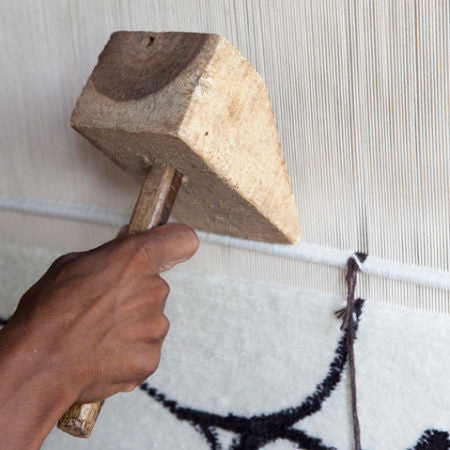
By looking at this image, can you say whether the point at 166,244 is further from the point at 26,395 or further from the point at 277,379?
the point at 277,379

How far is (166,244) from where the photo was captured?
58 cm

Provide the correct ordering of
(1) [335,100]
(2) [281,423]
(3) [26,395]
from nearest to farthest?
(3) [26,395] → (1) [335,100] → (2) [281,423]

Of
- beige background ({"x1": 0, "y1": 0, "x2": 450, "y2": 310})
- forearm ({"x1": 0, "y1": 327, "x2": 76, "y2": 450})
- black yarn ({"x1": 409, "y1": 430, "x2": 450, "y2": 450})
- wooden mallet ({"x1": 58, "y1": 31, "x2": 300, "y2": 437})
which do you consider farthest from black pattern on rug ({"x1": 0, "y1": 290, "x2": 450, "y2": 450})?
forearm ({"x1": 0, "y1": 327, "x2": 76, "y2": 450})

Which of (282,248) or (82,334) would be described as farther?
(282,248)

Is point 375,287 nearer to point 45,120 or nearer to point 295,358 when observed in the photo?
point 295,358

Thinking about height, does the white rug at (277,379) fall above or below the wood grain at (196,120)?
below

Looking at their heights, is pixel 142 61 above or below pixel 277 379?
above

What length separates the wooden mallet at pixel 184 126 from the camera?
1.84 ft

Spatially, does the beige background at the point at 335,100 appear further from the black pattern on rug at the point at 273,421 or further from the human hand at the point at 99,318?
the human hand at the point at 99,318

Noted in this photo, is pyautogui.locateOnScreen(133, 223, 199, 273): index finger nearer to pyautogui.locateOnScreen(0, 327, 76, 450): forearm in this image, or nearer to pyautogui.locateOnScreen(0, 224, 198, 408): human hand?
pyautogui.locateOnScreen(0, 224, 198, 408): human hand

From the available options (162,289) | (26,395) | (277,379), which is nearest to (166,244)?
(162,289)

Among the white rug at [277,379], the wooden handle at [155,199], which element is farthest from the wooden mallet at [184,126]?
the white rug at [277,379]

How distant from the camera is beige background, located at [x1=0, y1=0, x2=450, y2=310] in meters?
0.61

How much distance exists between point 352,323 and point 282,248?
13cm
